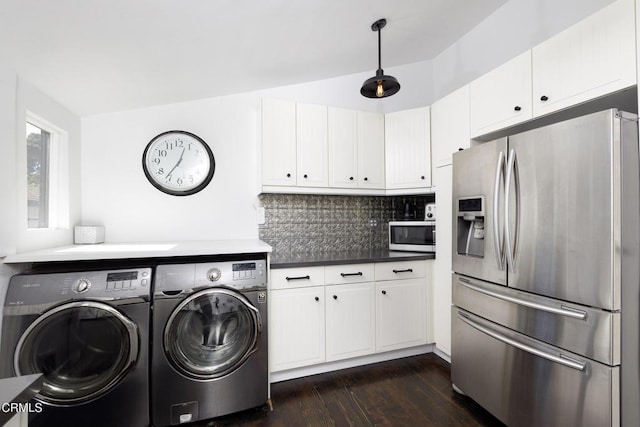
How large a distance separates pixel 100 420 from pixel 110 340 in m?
0.41

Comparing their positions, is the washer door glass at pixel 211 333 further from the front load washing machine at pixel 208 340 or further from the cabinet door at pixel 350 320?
the cabinet door at pixel 350 320

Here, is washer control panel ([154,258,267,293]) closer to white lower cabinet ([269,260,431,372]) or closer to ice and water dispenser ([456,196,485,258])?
white lower cabinet ([269,260,431,372])

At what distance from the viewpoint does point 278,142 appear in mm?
2436

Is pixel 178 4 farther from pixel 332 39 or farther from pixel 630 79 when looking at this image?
pixel 630 79

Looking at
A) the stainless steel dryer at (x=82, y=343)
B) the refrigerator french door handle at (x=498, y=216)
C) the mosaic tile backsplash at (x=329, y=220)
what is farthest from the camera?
the mosaic tile backsplash at (x=329, y=220)

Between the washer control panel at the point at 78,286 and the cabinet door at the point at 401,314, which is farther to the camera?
the cabinet door at the point at 401,314

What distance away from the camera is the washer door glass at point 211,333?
171cm

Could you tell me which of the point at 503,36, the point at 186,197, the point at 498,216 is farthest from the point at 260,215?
the point at 503,36

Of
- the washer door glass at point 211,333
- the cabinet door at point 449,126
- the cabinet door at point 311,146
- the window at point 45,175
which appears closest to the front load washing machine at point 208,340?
the washer door glass at point 211,333

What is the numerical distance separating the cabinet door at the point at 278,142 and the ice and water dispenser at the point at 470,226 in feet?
4.35

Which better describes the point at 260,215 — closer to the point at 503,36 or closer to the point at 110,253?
the point at 110,253

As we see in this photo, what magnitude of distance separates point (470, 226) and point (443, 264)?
0.63m

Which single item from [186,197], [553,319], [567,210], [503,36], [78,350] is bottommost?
[78,350]

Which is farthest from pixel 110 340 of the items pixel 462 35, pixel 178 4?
pixel 462 35
